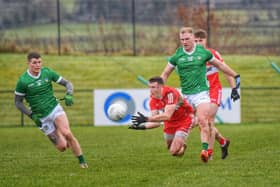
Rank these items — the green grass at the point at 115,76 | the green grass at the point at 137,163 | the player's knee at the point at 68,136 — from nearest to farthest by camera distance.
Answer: the green grass at the point at 137,163 → the player's knee at the point at 68,136 → the green grass at the point at 115,76

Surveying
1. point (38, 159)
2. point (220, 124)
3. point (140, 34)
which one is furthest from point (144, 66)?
point (38, 159)

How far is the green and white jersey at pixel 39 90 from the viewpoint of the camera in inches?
597

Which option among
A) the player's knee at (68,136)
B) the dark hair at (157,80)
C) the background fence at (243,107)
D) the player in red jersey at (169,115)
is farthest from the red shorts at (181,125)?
the background fence at (243,107)

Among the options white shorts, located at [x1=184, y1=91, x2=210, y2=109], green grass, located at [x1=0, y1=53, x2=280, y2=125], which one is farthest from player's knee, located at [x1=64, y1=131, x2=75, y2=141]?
green grass, located at [x1=0, y1=53, x2=280, y2=125]

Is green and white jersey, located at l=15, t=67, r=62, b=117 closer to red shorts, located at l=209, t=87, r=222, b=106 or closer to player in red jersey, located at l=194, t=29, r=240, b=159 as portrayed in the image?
player in red jersey, located at l=194, t=29, r=240, b=159

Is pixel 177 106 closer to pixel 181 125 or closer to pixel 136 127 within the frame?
pixel 181 125

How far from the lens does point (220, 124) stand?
2677cm

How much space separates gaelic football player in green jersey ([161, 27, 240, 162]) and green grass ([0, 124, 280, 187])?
3.02ft

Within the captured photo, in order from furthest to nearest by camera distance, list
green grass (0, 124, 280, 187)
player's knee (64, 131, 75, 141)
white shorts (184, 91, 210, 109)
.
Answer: white shorts (184, 91, 210, 109), player's knee (64, 131, 75, 141), green grass (0, 124, 280, 187)

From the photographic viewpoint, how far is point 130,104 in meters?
26.9

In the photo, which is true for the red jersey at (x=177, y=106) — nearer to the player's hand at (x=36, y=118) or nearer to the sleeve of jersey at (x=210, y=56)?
the sleeve of jersey at (x=210, y=56)

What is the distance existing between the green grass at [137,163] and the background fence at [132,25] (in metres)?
12.5

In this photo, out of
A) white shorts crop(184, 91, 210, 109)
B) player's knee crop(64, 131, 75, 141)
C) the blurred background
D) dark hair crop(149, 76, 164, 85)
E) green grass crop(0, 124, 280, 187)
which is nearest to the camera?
green grass crop(0, 124, 280, 187)

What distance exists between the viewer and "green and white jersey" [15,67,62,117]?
1516 centimetres
